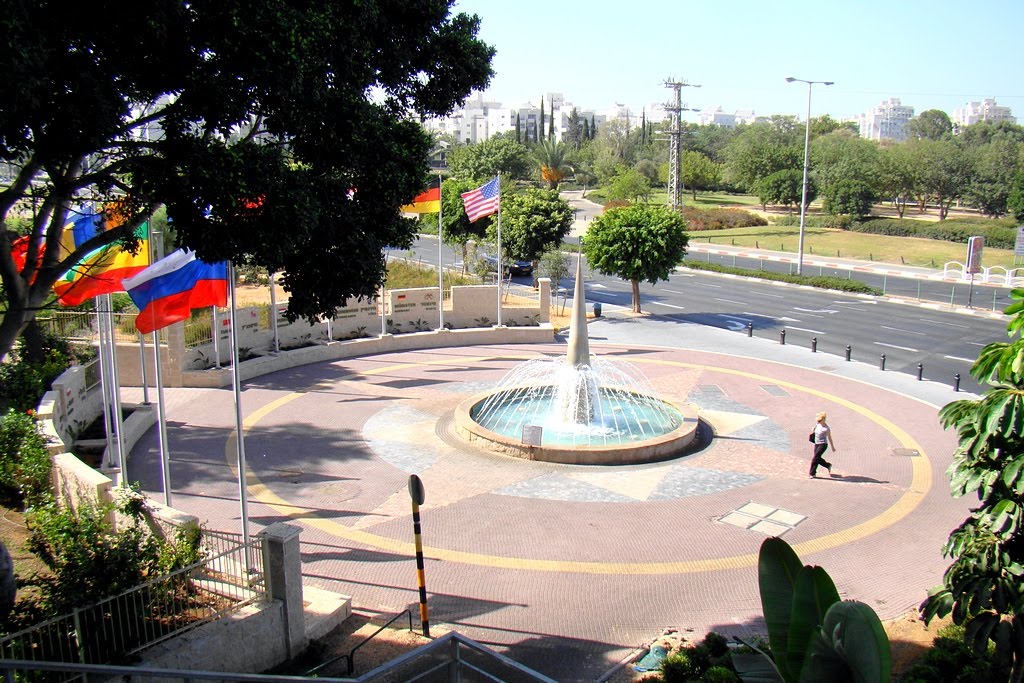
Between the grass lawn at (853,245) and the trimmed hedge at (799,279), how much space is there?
15322 millimetres

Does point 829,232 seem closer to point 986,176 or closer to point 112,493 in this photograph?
point 986,176

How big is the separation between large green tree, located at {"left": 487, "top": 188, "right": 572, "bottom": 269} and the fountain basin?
642 inches

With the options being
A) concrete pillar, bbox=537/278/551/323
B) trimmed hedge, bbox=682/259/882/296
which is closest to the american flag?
concrete pillar, bbox=537/278/551/323

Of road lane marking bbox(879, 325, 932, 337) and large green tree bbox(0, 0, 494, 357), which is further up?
large green tree bbox(0, 0, 494, 357)

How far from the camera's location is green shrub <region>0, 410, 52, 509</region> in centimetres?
1401

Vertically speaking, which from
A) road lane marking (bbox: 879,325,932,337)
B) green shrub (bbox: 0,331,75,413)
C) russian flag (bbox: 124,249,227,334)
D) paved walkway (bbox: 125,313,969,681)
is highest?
russian flag (bbox: 124,249,227,334)

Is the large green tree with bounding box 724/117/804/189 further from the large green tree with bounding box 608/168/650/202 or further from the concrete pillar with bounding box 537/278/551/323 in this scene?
the concrete pillar with bounding box 537/278/551/323

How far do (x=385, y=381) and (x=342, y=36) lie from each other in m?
15.1

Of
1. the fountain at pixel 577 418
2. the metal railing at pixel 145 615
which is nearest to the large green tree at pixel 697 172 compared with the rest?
the fountain at pixel 577 418

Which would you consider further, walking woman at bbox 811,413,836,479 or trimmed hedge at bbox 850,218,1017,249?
trimmed hedge at bbox 850,218,1017,249

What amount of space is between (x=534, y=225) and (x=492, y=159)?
4418 centimetres

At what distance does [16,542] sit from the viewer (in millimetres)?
12992

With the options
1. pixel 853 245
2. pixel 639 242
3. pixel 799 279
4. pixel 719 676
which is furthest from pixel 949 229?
pixel 719 676

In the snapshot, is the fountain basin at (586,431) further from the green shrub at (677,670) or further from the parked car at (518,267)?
the parked car at (518,267)
